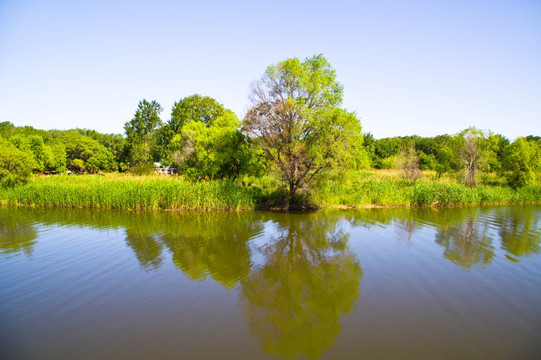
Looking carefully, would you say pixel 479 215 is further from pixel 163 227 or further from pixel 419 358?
pixel 163 227

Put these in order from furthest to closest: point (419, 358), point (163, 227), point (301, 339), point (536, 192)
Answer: point (536, 192)
point (163, 227)
point (301, 339)
point (419, 358)

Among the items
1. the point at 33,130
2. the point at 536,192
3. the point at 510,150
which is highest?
the point at 33,130

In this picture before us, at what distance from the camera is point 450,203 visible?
22875 millimetres

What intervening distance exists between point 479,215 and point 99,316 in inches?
835

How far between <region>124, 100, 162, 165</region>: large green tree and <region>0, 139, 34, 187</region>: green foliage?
2537cm

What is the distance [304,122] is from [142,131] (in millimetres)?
39048

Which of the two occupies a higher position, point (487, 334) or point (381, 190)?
point (381, 190)

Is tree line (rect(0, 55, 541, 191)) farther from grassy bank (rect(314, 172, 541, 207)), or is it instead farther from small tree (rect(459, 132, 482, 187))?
grassy bank (rect(314, 172, 541, 207))

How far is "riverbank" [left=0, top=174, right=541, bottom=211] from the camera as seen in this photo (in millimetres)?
19438

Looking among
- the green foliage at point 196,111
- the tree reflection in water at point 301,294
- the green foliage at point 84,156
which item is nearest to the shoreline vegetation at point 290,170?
the tree reflection in water at point 301,294

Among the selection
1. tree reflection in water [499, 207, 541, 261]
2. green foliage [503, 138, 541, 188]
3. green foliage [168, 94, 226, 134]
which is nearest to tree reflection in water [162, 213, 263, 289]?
tree reflection in water [499, 207, 541, 261]

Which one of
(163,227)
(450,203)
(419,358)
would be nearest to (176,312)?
(419,358)

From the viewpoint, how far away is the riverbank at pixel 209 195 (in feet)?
63.8

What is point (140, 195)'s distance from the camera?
64.0 feet
